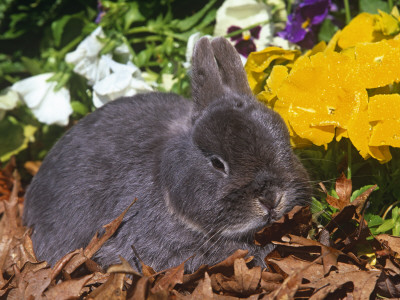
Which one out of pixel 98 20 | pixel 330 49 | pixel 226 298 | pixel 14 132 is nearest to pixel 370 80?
pixel 330 49

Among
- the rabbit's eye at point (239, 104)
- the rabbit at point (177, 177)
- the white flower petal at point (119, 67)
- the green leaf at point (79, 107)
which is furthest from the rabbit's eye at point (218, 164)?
the green leaf at point (79, 107)

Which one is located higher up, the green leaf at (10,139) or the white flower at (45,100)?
the white flower at (45,100)

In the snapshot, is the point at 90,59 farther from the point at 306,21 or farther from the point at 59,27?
the point at 306,21

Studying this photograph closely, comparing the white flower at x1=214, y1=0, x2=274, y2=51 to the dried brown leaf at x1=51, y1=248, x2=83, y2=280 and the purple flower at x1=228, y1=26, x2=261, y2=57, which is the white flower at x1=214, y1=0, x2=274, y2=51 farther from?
the dried brown leaf at x1=51, y1=248, x2=83, y2=280

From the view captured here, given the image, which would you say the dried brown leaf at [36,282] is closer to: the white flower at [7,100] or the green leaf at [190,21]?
the white flower at [7,100]

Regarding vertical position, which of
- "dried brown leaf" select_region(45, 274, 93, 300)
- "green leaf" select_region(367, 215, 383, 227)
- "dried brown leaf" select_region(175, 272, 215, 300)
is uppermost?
"dried brown leaf" select_region(45, 274, 93, 300)

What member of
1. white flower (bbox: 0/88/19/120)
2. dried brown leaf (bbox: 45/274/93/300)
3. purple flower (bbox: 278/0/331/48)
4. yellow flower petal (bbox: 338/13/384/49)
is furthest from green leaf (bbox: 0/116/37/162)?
yellow flower petal (bbox: 338/13/384/49)
